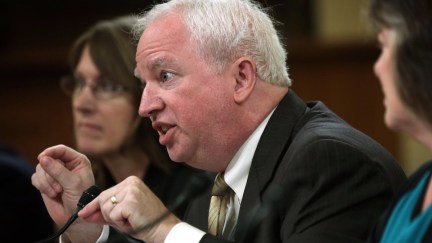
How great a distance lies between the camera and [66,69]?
617 centimetres

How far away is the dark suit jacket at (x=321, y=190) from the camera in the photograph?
78.3 inches

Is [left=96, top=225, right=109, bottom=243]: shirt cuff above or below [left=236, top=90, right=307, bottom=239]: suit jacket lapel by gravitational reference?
below

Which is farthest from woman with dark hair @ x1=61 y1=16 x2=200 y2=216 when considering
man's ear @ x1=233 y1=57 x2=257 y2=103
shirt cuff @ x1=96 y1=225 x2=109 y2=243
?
man's ear @ x1=233 y1=57 x2=257 y2=103

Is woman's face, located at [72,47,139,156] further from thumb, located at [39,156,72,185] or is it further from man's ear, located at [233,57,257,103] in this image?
man's ear, located at [233,57,257,103]

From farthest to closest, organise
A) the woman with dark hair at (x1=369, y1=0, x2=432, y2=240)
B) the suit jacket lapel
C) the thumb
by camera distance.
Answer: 1. the thumb
2. the suit jacket lapel
3. the woman with dark hair at (x1=369, y1=0, x2=432, y2=240)

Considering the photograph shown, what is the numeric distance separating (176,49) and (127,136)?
3.89 ft

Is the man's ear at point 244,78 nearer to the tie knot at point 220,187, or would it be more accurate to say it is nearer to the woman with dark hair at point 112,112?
the tie knot at point 220,187

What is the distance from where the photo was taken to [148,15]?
2443mm

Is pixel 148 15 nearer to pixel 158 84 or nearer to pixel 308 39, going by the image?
pixel 158 84

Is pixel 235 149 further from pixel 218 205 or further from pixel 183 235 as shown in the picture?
pixel 183 235

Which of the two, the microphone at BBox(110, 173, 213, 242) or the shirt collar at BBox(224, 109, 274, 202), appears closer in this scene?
the microphone at BBox(110, 173, 213, 242)

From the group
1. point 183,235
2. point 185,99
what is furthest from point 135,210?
point 185,99

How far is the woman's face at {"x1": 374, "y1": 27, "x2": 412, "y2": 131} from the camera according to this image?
170 centimetres

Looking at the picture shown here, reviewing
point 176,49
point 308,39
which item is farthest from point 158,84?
point 308,39
